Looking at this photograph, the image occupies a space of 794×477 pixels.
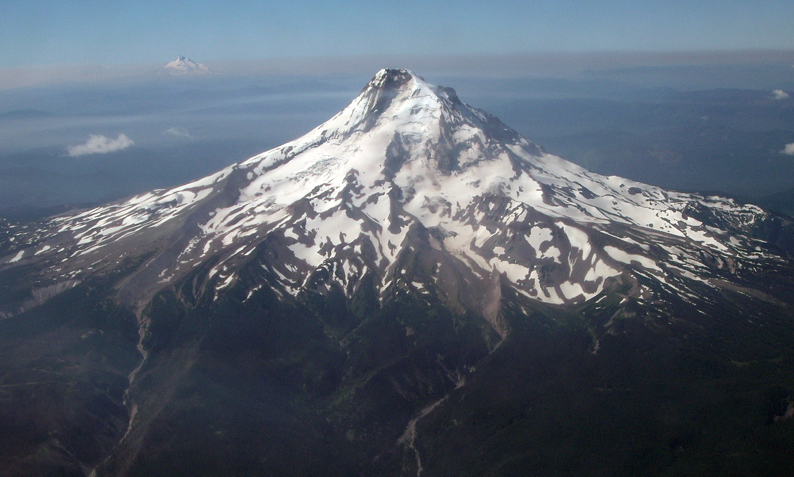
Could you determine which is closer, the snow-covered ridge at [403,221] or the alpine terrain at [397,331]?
the alpine terrain at [397,331]

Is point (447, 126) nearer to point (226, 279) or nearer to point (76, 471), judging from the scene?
point (226, 279)

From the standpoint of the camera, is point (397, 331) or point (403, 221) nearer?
point (397, 331)

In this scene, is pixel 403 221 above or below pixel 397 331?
above

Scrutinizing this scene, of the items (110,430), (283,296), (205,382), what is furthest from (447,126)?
(110,430)

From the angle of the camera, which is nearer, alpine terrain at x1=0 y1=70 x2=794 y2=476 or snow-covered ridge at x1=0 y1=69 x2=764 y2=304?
alpine terrain at x1=0 y1=70 x2=794 y2=476
